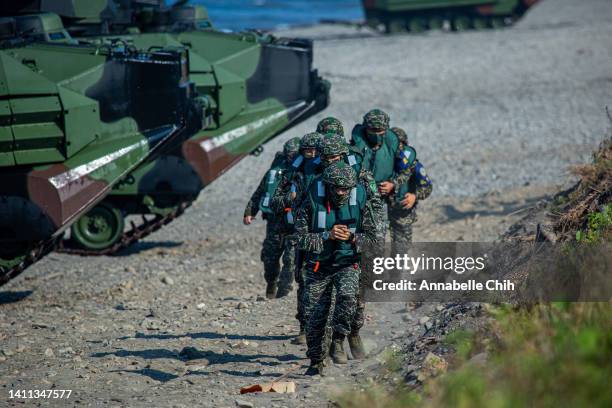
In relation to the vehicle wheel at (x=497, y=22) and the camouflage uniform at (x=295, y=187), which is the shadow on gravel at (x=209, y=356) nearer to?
the camouflage uniform at (x=295, y=187)

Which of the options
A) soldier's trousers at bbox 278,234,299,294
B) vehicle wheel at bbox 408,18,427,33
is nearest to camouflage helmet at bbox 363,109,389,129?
soldier's trousers at bbox 278,234,299,294

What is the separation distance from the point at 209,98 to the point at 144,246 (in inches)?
91.1

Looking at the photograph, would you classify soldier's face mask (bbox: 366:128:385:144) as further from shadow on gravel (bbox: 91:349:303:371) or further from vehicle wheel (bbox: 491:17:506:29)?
vehicle wheel (bbox: 491:17:506:29)

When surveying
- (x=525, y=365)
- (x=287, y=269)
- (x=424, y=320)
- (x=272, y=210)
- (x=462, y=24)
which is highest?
(x=462, y=24)

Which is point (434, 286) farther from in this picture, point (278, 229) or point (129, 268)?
point (129, 268)

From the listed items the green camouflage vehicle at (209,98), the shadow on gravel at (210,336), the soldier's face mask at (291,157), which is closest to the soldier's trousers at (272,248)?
the soldier's face mask at (291,157)

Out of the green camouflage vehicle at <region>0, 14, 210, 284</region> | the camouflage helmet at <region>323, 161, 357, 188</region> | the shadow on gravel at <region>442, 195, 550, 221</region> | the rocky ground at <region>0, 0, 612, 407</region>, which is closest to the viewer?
the camouflage helmet at <region>323, 161, 357, 188</region>

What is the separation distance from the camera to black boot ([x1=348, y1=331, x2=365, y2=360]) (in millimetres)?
9109

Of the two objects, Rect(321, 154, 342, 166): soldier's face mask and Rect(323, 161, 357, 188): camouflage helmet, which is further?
Rect(321, 154, 342, 166): soldier's face mask

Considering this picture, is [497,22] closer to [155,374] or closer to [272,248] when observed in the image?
[272,248]

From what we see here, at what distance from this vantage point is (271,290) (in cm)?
1141

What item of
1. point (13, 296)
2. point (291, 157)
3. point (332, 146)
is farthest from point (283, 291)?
point (13, 296)

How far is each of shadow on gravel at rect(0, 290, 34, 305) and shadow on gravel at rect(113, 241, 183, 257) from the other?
79.8 inches

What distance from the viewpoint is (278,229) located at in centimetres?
1072
